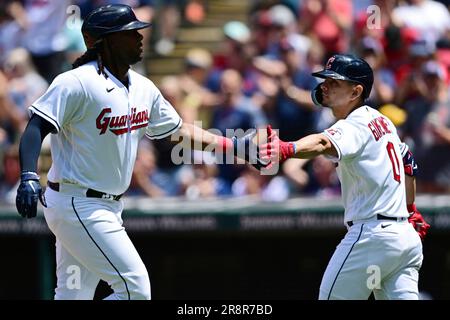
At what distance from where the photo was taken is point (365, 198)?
533 cm

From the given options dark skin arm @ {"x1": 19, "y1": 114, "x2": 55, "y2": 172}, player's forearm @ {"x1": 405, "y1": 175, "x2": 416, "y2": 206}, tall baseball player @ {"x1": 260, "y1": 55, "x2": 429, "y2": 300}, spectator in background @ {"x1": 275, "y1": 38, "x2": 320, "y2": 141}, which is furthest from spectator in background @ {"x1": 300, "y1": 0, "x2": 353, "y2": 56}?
dark skin arm @ {"x1": 19, "y1": 114, "x2": 55, "y2": 172}

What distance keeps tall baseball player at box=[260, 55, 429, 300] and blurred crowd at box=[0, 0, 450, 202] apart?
273 centimetres

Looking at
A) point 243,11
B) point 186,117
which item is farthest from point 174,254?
point 243,11

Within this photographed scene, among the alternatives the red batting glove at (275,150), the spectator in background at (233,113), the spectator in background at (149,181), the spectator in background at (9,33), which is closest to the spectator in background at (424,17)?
the spectator in background at (233,113)

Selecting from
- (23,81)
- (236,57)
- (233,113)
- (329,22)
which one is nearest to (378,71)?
(329,22)

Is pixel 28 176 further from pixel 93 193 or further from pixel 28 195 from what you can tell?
pixel 93 193

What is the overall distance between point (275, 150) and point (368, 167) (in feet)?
1.59

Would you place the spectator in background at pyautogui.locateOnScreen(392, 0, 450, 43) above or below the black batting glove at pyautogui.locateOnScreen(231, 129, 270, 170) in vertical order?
above

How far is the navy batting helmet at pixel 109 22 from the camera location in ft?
17.3

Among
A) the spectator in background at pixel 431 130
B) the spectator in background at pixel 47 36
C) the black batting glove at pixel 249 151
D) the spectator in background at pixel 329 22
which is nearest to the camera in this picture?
the black batting glove at pixel 249 151

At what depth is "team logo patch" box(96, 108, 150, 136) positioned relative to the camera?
205 inches

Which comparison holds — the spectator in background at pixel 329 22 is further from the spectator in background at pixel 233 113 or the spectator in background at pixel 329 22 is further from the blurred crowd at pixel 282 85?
the spectator in background at pixel 233 113

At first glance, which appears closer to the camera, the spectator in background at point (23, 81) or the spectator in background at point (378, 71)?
the spectator in background at point (378, 71)

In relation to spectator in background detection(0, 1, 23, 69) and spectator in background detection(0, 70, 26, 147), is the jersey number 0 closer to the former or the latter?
spectator in background detection(0, 70, 26, 147)
